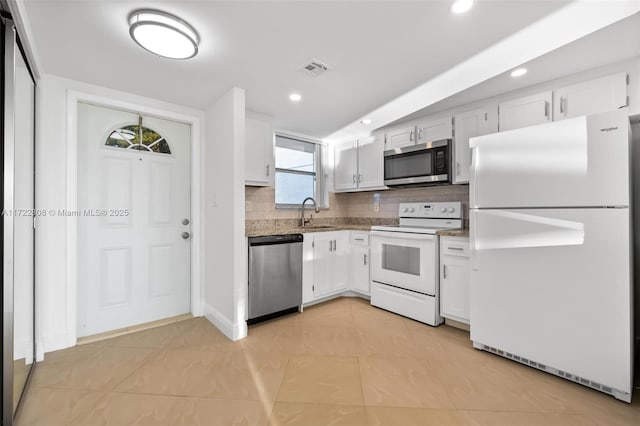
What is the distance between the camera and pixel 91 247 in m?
2.43

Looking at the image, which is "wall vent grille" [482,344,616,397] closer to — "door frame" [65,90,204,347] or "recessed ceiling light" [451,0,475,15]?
"recessed ceiling light" [451,0,475,15]

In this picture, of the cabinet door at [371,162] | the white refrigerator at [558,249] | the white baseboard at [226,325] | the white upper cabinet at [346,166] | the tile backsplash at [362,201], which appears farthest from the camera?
the white upper cabinet at [346,166]

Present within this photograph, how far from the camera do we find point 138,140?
2650 millimetres

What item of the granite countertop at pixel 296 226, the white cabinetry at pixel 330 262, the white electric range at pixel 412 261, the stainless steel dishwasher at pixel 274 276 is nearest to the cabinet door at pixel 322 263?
the white cabinetry at pixel 330 262

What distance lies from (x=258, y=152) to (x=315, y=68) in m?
Answer: 1.25

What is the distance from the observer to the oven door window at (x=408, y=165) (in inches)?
117

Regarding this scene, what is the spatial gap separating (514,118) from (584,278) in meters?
1.47

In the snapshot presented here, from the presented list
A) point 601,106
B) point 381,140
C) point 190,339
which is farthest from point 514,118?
point 190,339

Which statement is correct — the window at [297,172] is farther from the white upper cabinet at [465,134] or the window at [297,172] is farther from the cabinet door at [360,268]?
the white upper cabinet at [465,134]

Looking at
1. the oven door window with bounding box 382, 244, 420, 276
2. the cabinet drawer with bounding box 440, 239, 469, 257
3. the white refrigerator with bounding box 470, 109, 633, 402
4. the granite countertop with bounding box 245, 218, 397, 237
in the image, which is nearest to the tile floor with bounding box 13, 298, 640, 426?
the white refrigerator with bounding box 470, 109, 633, 402

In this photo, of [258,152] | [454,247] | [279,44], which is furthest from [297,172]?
[454,247]

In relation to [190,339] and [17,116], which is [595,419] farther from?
[17,116]

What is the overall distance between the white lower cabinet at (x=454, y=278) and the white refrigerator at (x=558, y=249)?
0.94 feet

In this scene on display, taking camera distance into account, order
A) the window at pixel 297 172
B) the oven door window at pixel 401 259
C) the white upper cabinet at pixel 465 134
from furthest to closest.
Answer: the window at pixel 297 172, the oven door window at pixel 401 259, the white upper cabinet at pixel 465 134
